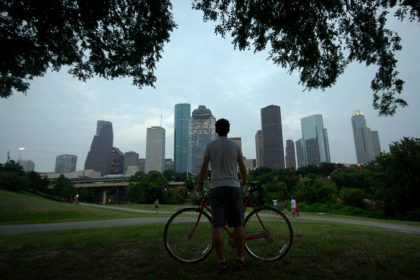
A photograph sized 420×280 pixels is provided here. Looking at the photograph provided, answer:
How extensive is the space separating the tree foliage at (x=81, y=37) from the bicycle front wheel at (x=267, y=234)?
5.50 meters

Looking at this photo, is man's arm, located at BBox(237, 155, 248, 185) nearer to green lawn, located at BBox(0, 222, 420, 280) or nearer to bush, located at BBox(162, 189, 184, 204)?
green lawn, located at BBox(0, 222, 420, 280)

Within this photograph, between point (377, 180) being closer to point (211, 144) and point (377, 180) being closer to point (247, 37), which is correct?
point (247, 37)

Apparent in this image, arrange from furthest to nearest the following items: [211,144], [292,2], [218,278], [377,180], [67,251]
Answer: [377,180] < [292,2] < [67,251] < [211,144] < [218,278]

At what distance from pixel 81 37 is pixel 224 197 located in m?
6.14

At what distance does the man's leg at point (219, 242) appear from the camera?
3130 millimetres

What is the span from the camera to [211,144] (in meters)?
3.46

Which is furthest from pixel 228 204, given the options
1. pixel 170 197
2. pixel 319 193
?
pixel 170 197

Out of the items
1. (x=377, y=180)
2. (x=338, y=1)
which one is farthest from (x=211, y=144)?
(x=377, y=180)

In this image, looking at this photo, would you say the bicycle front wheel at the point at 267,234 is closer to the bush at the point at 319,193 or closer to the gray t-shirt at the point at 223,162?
the gray t-shirt at the point at 223,162

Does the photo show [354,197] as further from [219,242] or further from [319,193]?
[219,242]

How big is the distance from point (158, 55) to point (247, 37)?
2.86 m

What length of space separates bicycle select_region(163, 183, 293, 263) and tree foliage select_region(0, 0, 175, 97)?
16.4 feet

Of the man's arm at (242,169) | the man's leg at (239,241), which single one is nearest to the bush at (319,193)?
the man's arm at (242,169)

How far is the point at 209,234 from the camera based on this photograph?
3744 mm
